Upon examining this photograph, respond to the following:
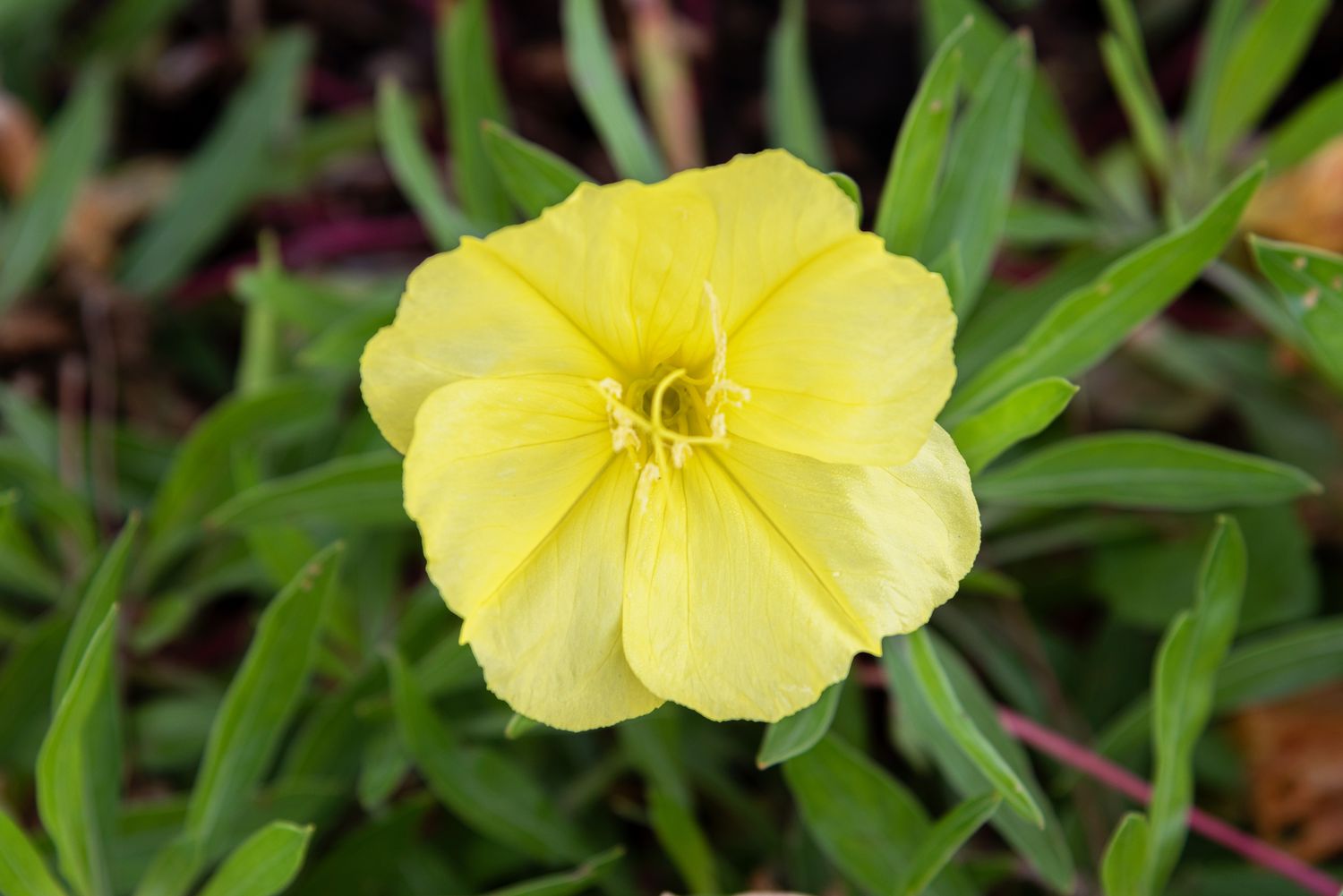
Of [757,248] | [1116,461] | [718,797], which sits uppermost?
[757,248]

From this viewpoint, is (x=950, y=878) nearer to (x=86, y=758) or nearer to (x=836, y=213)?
(x=836, y=213)

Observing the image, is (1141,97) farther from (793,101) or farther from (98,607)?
(98,607)

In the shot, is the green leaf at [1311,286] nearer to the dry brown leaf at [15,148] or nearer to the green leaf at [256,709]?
the green leaf at [256,709]

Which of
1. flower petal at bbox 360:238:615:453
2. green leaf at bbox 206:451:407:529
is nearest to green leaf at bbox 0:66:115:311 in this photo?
green leaf at bbox 206:451:407:529

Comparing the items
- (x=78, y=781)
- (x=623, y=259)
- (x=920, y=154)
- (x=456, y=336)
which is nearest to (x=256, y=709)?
(x=78, y=781)

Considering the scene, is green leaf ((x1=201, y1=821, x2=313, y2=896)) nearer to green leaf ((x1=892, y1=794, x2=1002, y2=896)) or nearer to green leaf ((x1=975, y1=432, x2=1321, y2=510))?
green leaf ((x1=892, y1=794, x2=1002, y2=896))

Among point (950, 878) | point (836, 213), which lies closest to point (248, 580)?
point (950, 878)
